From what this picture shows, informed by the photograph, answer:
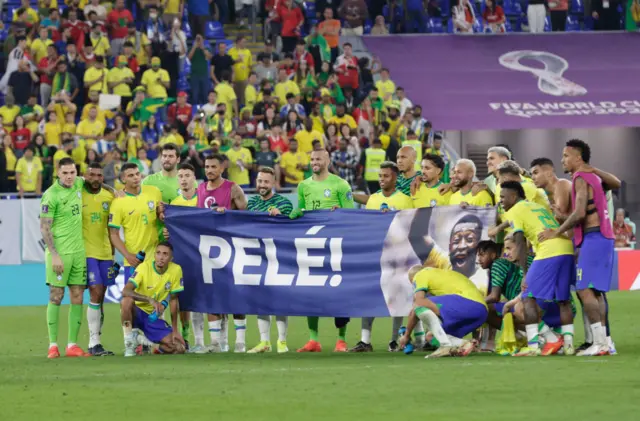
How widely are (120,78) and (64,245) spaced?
13.8 meters

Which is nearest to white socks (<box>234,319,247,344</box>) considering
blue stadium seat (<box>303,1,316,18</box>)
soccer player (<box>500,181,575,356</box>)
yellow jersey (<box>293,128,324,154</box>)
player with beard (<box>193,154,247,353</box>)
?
player with beard (<box>193,154,247,353</box>)

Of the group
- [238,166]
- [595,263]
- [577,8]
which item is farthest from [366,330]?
[577,8]

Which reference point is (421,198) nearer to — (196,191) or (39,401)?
(196,191)

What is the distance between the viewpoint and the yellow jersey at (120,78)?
28.5m

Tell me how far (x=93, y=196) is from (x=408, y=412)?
6.90 m

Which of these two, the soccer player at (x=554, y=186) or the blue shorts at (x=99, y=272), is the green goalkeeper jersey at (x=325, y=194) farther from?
the soccer player at (x=554, y=186)

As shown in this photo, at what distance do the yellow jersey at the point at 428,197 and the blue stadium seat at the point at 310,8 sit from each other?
18964mm

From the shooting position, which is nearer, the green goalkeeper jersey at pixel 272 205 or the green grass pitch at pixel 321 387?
the green grass pitch at pixel 321 387

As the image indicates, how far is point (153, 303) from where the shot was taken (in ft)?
48.7

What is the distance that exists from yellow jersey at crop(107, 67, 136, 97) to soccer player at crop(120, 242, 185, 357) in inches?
547

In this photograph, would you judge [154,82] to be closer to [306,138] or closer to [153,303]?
[306,138]

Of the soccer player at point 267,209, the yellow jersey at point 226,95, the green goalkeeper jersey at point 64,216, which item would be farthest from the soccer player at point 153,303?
the yellow jersey at point 226,95

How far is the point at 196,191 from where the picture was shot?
15.8 metres

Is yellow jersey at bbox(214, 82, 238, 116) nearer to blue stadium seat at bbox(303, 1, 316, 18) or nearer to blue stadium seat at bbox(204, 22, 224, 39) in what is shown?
blue stadium seat at bbox(204, 22, 224, 39)
